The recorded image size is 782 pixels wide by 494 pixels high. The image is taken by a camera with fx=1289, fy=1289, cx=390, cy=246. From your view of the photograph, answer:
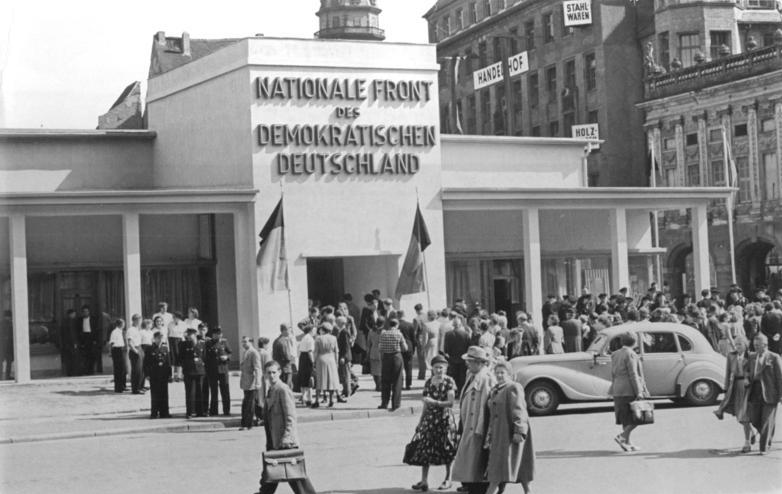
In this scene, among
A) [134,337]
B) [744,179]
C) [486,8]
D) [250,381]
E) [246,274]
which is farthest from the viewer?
[486,8]

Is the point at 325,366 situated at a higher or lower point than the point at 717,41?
lower

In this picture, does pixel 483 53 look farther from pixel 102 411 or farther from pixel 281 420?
pixel 281 420

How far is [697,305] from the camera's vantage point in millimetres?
29719

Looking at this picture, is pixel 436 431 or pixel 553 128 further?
pixel 553 128

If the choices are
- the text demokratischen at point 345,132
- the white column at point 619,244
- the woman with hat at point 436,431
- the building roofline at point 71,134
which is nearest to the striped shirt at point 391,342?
the woman with hat at point 436,431

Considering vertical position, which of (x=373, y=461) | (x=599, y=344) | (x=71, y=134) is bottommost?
(x=373, y=461)

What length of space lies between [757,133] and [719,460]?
4432cm

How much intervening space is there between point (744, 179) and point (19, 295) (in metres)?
39.0

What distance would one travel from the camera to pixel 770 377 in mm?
16516

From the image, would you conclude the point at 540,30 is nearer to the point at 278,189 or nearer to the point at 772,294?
the point at 772,294

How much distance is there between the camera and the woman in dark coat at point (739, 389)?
652 inches

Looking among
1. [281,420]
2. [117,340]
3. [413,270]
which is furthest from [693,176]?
[281,420]

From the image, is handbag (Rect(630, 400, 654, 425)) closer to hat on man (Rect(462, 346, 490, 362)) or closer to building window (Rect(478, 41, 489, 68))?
hat on man (Rect(462, 346, 490, 362))

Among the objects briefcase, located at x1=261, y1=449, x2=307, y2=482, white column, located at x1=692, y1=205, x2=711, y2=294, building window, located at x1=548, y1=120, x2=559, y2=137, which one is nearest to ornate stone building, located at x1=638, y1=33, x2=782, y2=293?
building window, located at x1=548, y1=120, x2=559, y2=137
